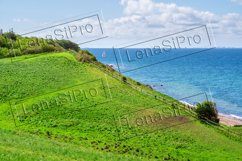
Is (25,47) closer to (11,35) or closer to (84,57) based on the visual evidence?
(84,57)

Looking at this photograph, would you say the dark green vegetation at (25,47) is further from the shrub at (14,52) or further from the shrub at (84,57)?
the shrub at (84,57)

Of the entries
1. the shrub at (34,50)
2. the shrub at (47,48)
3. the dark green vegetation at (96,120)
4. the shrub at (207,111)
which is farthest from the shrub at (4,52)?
the shrub at (207,111)

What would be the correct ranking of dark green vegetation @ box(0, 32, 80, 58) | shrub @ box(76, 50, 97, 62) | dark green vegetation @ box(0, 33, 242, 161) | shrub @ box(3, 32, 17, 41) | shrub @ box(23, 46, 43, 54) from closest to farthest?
dark green vegetation @ box(0, 33, 242, 161) < shrub @ box(76, 50, 97, 62) < shrub @ box(23, 46, 43, 54) < dark green vegetation @ box(0, 32, 80, 58) < shrub @ box(3, 32, 17, 41)

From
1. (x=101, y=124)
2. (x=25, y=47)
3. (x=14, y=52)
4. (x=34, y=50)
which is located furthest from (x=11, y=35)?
(x=101, y=124)

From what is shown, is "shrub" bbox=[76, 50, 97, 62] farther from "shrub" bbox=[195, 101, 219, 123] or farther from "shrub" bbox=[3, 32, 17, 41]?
"shrub" bbox=[3, 32, 17, 41]

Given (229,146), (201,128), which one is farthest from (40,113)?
(229,146)

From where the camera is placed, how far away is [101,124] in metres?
47.0

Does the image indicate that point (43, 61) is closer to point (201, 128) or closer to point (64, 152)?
point (201, 128)

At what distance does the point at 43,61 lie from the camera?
7656 centimetres

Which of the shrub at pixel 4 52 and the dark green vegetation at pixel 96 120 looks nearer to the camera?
the dark green vegetation at pixel 96 120

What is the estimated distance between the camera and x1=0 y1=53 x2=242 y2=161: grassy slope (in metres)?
39.2

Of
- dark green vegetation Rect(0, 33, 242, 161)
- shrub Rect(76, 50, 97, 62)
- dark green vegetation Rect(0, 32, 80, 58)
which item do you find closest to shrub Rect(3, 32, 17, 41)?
dark green vegetation Rect(0, 32, 80, 58)

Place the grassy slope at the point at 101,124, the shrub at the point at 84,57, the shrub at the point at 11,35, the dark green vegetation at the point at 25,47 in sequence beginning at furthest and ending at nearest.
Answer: the shrub at the point at 11,35, the dark green vegetation at the point at 25,47, the shrub at the point at 84,57, the grassy slope at the point at 101,124

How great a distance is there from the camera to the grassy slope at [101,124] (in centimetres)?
3917
